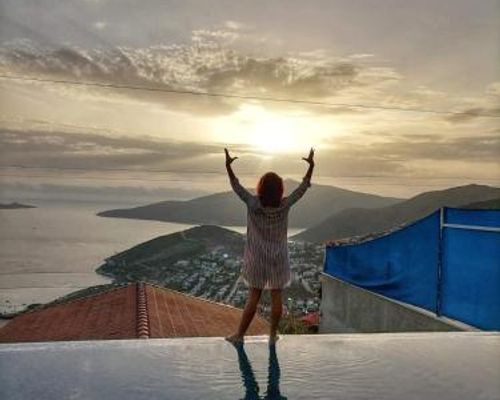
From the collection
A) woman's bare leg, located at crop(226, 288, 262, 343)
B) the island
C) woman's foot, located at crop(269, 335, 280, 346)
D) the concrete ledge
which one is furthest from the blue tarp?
the island

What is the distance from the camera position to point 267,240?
567cm

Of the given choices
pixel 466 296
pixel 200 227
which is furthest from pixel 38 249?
pixel 466 296

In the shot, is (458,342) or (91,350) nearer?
(91,350)

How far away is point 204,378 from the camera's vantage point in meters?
4.68

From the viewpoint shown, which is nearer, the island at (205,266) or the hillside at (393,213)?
the island at (205,266)

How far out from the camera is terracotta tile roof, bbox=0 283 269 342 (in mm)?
13383

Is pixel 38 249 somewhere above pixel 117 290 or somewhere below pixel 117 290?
below

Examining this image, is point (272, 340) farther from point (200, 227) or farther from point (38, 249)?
point (38, 249)

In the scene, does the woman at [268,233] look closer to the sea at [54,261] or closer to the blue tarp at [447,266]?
the blue tarp at [447,266]

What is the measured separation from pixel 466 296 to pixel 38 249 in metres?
173

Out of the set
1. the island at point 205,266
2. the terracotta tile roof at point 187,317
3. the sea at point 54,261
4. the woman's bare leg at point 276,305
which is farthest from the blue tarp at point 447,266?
the sea at point 54,261

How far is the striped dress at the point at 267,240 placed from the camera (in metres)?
5.61

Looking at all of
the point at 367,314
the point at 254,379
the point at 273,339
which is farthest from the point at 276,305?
the point at 367,314

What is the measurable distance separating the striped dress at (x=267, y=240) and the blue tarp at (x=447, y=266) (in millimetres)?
3835
